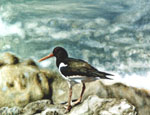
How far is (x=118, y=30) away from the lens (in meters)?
3.32

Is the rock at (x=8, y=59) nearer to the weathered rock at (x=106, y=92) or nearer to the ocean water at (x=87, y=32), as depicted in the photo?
the ocean water at (x=87, y=32)

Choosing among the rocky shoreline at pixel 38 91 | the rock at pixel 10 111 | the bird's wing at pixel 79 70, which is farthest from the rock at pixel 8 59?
the bird's wing at pixel 79 70

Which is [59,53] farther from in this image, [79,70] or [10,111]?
[10,111]

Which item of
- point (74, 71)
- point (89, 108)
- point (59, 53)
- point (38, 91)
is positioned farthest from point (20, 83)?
point (89, 108)

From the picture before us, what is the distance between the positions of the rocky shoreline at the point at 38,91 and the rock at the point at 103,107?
10 centimetres

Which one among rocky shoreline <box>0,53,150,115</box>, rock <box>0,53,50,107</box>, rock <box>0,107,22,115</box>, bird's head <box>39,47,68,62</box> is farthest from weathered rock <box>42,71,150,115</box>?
rock <box>0,107,22,115</box>

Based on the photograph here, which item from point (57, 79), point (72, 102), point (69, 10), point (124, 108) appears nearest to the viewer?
point (124, 108)

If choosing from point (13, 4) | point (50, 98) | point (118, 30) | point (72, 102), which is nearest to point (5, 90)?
point (50, 98)

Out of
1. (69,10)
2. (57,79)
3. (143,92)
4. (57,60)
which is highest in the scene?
(69,10)

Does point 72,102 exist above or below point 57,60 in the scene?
below

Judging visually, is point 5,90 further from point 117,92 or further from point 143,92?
point 143,92

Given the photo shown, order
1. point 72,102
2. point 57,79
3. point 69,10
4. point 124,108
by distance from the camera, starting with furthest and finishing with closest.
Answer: point 69,10, point 57,79, point 72,102, point 124,108

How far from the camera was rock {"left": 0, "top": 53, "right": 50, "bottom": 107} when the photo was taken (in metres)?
3.07

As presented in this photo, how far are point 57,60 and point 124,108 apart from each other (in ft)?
2.90
